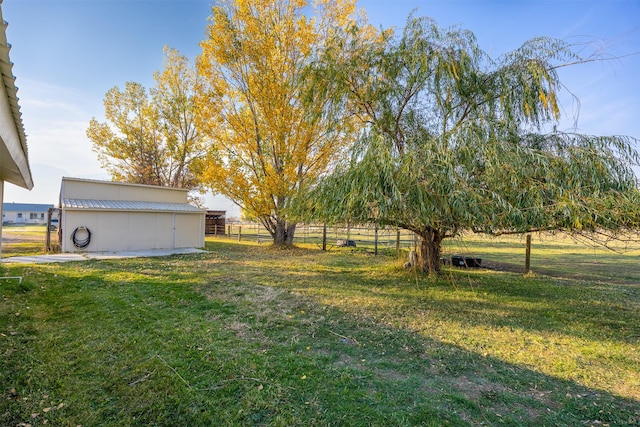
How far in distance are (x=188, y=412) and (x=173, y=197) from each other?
47.6ft

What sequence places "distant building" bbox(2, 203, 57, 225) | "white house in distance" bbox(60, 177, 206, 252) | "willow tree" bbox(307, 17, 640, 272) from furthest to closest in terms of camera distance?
1. "distant building" bbox(2, 203, 57, 225)
2. "white house in distance" bbox(60, 177, 206, 252)
3. "willow tree" bbox(307, 17, 640, 272)

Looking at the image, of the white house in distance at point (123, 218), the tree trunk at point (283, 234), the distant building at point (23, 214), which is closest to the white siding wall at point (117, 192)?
the white house in distance at point (123, 218)

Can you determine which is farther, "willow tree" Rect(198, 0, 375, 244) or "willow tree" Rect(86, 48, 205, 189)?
"willow tree" Rect(86, 48, 205, 189)

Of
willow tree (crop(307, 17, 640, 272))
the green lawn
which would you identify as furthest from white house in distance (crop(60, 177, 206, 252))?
willow tree (crop(307, 17, 640, 272))

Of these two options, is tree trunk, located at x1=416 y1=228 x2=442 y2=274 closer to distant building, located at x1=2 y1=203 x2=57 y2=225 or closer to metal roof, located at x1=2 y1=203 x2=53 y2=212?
distant building, located at x1=2 y1=203 x2=57 y2=225

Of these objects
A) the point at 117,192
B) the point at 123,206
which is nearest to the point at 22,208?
the point at 117,192

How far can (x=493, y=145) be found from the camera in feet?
17.1

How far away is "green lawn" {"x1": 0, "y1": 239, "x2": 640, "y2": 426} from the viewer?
90.5 inches

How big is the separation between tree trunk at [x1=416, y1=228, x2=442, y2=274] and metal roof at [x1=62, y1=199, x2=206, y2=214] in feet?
33.9

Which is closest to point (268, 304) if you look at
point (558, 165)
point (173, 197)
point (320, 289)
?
point (320, 289)

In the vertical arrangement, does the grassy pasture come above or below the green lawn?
below

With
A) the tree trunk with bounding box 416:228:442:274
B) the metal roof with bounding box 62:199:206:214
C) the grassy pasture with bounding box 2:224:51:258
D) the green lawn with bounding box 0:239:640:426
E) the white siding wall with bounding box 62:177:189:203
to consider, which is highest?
the white siding wall with bounding box 62:177:189:203

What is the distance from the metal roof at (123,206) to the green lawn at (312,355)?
229 inches

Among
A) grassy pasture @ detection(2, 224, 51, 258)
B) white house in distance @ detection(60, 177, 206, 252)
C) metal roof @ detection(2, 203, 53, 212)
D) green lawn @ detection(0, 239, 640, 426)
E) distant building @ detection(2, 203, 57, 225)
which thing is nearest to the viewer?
green lawn @ detection(0, 239, 640, 426)
